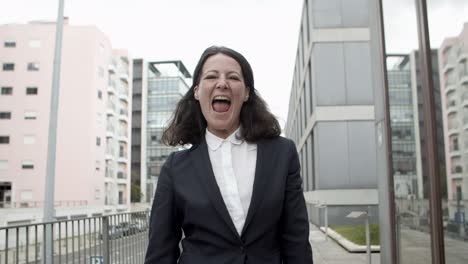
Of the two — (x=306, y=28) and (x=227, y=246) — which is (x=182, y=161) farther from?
(x=306, y=28)

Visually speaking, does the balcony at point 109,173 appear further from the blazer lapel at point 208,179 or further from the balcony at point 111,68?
the blazer lapel at point 208,179

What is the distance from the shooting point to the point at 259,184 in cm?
174

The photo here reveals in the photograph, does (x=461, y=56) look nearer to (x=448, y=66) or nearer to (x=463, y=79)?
(x=463, y=79)

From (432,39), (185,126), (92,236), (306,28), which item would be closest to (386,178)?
(432,39)

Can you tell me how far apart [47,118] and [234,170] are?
1786 inches

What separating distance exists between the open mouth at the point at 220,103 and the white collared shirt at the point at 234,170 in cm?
13

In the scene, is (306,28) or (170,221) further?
(306,28)

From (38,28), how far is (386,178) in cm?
4532

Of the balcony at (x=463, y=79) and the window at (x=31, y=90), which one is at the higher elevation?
the window at (x=31, y=90)

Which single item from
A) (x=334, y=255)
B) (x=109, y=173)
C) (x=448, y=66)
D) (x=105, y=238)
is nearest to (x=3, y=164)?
(x=109, y=173)

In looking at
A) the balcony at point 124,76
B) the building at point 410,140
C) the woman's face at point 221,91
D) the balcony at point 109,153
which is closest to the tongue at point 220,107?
the woman's face at point 221,91

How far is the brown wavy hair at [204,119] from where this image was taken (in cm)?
193

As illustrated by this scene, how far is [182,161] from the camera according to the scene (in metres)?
1.91

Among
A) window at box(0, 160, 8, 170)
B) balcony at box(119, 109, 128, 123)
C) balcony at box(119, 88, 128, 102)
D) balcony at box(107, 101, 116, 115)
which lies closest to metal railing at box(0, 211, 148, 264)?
window at box(0, 160, 8, 170)
